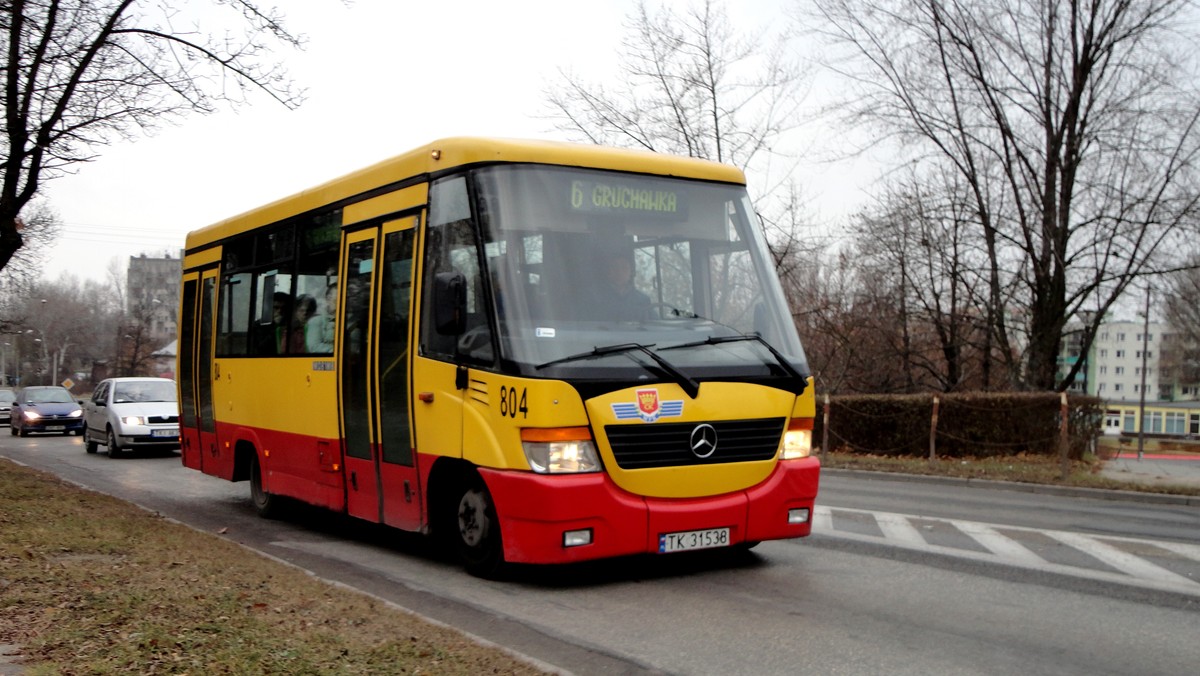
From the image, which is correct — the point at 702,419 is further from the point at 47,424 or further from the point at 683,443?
the point at 47,424

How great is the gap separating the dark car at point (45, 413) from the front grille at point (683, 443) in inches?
1210

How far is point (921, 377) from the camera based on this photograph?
3341 cm

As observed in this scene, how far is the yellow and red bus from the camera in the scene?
25.1ft

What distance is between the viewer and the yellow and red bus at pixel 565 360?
25.1ft

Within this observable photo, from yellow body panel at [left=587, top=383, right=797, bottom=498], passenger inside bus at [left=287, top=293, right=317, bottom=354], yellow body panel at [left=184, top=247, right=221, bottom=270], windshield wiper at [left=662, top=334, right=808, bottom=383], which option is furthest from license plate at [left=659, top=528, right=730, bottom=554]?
yellow body panel at [left=184, top=247, right=221, bottom=270]

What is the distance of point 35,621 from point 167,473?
14.1 metres

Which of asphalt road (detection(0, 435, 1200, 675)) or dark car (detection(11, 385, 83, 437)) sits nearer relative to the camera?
asphalt road (detection(0, 435, 1200, 675))

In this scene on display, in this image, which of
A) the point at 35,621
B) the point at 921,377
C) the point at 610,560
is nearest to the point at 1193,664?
the point at 610,560

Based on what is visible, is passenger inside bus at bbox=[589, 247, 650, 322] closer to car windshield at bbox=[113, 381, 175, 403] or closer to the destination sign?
the destination sign

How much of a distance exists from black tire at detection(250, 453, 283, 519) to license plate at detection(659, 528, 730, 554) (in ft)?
20.0

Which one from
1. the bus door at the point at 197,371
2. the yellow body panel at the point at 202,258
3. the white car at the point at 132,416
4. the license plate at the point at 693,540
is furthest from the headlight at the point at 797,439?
the white car at the point at 132,416

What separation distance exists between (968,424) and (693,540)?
18004mm

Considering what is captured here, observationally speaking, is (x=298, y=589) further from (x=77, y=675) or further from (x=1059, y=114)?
(x=1059, y=114)

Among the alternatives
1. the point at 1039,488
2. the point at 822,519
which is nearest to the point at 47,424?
the point at 1039,488
